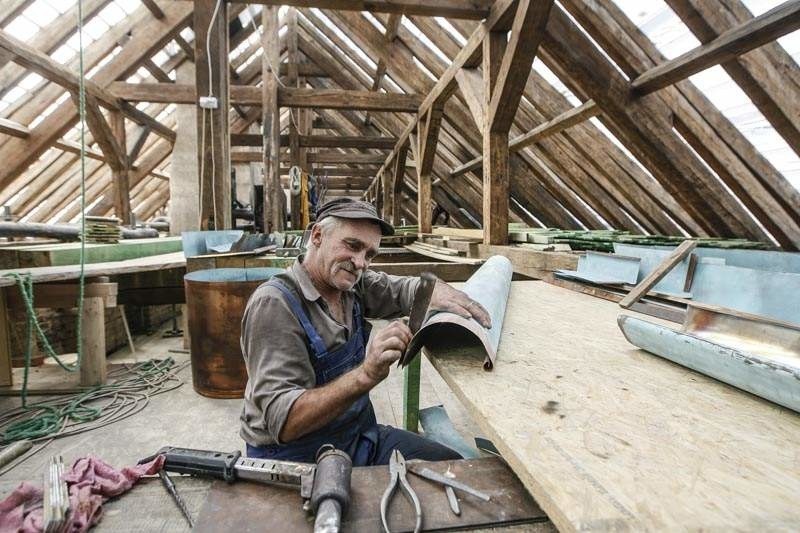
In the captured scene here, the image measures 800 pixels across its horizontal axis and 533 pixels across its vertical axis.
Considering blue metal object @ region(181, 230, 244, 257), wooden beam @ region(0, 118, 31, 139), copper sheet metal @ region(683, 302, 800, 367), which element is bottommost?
copper sheet metal @ region(683, 302, 800, 367)

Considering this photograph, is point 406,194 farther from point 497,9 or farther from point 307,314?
point 307,314

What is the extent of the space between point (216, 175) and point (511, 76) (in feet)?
9.34

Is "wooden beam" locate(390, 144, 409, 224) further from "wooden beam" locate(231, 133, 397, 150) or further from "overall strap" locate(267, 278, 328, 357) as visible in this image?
"overall strap" locate(267, 278, 328, 357)

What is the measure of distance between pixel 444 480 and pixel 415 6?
4.17 metres

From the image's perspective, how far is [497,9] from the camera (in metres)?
3.58

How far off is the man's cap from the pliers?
834mm

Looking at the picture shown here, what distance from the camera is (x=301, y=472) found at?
3.01 feet

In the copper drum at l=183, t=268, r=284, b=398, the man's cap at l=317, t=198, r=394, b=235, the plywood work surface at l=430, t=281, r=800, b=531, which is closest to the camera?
the plywood work surface at l=430, t=281, r=800, b=531

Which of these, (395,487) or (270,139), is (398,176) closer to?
(270,139)

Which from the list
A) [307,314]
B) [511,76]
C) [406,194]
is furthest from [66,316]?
[406,194]

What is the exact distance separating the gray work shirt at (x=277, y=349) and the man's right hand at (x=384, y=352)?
0.24 metres

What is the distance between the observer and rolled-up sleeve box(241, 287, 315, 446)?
1.22 metres

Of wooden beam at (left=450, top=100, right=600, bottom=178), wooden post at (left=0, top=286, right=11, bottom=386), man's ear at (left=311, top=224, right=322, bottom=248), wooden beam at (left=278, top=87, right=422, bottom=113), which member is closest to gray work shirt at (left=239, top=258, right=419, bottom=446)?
man's ear at (left=311, top=224, right=322, bottom=248)

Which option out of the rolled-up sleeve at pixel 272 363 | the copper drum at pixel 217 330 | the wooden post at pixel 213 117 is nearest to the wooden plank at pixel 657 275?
the rolled-up sleeve at pixel 272 363
